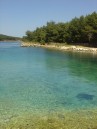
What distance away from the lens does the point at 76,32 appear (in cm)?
9662

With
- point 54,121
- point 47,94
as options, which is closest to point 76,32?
point 47,94

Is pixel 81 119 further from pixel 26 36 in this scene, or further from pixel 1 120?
pixel 26 36

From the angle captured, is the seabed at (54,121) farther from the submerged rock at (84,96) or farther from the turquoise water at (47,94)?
the submerged rock at (84,96)

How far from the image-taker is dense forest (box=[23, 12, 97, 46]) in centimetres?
8719

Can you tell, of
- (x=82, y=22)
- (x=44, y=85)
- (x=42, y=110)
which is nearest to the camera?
(x=42, y=110)

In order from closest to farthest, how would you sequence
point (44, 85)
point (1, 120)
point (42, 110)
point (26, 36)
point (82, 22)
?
point (1, 120), point (42, 110), point (44, 85), point (82, 22), point (26, 36)

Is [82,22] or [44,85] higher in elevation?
[82,22]

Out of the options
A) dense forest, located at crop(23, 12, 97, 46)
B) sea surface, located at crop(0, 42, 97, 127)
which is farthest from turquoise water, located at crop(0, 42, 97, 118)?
dense forest, located at crop(23, 12, 97, 46)

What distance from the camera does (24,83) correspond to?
2797cm

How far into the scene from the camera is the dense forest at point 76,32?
286 feet

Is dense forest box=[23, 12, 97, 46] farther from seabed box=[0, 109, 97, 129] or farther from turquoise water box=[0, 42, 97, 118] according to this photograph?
seabed box=[0, 109, 97, 129]

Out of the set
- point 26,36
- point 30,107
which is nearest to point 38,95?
point 30,107

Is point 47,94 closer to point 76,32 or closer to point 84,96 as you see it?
point 84,96

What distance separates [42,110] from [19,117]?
2.13 m
